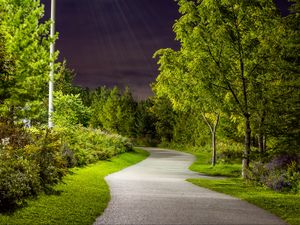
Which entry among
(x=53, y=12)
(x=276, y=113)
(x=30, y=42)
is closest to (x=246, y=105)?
(x=276, y=113)

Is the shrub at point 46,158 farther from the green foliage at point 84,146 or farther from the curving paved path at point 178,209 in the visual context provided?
the green foliage at point 84,146

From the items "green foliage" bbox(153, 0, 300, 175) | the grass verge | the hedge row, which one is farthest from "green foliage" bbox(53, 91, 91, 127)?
the grass verge

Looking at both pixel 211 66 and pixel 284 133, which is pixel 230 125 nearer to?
pixel 211 66

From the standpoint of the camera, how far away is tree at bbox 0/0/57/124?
10.2m

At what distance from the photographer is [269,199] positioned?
15.8 meters

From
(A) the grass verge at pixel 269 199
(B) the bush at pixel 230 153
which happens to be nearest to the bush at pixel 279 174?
(A) the grass verge at pixel 269 199

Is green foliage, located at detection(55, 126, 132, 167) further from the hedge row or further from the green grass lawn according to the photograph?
the green grass lawn

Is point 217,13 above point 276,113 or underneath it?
above

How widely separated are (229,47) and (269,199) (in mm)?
10581

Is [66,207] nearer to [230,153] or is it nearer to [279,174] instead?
[279,174]

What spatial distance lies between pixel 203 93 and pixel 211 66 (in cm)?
151

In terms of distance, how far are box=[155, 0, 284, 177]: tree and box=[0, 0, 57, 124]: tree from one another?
46.9ft

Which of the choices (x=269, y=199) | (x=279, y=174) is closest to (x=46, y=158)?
(x=269, y=199)

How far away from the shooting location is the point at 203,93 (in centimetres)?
2483
